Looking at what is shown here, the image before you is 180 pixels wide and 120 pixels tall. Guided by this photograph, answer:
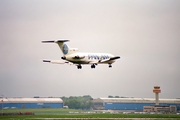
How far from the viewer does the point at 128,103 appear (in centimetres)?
18288

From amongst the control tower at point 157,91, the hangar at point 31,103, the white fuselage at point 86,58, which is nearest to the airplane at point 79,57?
the white fuselage at point 86,58

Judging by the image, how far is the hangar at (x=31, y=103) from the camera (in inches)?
5476

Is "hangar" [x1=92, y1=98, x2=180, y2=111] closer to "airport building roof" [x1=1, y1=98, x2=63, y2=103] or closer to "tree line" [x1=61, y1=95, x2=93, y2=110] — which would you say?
"tree line" [x1=61, y1=95, x2=93, y2=110]

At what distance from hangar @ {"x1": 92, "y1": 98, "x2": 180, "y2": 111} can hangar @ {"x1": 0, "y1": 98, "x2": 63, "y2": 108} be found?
19.8m

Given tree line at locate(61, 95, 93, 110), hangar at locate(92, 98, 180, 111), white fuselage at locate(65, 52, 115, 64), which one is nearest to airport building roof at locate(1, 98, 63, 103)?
tree line at locate(61, 95, 93, 110)

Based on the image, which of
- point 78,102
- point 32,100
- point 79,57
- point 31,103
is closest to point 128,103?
point 78,102

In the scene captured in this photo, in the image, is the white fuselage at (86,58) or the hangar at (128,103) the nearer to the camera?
the white fuselage at (86,58)

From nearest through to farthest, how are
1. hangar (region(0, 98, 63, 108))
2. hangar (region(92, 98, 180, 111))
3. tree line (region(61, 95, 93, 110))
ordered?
hangar (region(0, 98, 63, 108))
tree line (region(61, 95, 93, 110))
hangar (region(92, 98, 180, 111))

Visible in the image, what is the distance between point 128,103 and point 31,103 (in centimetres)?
4914

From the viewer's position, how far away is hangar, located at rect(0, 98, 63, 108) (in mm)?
139100

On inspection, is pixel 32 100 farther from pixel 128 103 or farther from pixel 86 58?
pixel 86 58

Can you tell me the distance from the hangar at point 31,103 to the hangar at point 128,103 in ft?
64.9

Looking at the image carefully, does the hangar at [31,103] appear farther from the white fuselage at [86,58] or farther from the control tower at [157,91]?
the control tower at [157,91]

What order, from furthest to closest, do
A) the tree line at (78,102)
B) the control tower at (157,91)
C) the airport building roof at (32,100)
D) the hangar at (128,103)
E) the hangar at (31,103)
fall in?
1. the hangar at (128,103)
2. the control tower at (157,91)
3. the tree line at (78,102)
4. the airport building roof at (32,100)
5. the hangar at (31,103)
